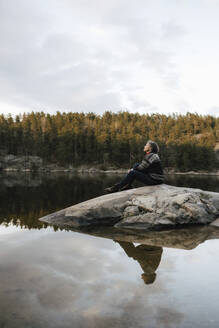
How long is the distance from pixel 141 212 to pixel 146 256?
3427mm

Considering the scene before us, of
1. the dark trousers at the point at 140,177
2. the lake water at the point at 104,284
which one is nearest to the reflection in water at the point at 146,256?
the lake water at the point at 104,284

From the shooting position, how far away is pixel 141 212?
8820mm

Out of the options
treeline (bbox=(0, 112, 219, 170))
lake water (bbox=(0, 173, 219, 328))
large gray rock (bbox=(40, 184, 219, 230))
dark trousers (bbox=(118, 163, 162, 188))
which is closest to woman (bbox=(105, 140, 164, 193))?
dark trousers (bbox=(118, 163, 162, 188))

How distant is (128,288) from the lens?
3.91 m

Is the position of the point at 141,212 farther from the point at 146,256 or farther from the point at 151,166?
the point at 146,256

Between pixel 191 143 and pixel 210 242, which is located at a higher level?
pixel 191 143

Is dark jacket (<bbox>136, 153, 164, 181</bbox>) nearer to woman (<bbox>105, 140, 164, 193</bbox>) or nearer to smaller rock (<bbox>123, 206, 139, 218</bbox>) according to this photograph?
woman (<bbox>105, 140, 164, 193</bbox>)

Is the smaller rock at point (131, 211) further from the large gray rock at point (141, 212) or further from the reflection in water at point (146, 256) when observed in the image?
the reflection in water at point (146, 256)

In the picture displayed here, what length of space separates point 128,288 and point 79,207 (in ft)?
17.7

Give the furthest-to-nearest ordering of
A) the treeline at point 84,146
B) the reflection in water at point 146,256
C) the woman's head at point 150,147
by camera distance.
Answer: the treeline at point 84,146 → the woman's head at point 150,147 → the reflection in water at point 146,256

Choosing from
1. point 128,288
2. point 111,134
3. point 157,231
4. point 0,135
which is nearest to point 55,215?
point 157,231

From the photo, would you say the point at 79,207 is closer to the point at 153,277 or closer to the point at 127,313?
the point at 153,277

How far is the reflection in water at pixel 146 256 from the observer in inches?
175

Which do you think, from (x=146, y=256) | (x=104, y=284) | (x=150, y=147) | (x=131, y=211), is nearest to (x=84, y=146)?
(x=150, y=147)
